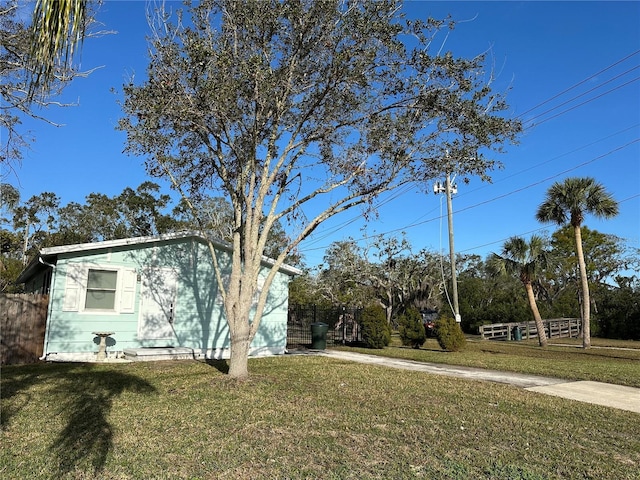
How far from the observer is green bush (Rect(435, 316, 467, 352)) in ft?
52.8

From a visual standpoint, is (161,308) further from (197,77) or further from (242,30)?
(242,30)

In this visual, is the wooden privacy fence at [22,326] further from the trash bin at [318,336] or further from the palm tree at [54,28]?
the palm tree at [54,28]

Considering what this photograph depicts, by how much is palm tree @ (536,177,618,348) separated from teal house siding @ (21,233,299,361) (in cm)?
1279

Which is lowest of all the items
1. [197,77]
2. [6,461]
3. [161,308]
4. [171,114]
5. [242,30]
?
[6,461]

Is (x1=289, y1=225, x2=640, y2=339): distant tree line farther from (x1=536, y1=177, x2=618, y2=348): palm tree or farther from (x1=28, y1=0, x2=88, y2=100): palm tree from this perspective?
(x1=28, y1=0, x2=88, y2=100): palm tree

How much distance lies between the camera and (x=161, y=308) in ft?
41.4

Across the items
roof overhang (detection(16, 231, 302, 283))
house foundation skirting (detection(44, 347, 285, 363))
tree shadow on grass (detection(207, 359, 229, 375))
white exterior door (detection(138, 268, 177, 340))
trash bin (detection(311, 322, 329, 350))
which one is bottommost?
tree shadow on grass (detection(207, 359, 229, 375))

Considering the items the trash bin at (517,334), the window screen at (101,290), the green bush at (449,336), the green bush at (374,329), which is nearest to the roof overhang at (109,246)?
the window screen at (101,290)

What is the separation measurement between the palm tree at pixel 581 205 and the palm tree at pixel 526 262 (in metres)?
1.47

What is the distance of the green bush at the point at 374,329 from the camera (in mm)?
17203

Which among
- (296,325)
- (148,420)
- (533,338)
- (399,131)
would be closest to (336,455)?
(148,420)

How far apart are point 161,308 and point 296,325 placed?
7.27m

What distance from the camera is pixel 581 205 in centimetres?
1914

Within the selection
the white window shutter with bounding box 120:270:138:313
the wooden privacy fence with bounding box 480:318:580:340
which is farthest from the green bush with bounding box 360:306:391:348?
the wooden privacy fence with bounding box 480:318:580:340
